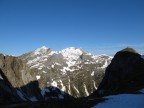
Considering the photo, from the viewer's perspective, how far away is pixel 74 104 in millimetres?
41781

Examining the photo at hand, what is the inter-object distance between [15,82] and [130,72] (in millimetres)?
95217

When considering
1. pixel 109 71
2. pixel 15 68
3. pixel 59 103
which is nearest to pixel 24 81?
pixel 15 68

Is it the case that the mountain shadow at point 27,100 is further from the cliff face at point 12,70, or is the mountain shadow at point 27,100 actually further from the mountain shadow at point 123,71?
the mountain shadow at point 123,71

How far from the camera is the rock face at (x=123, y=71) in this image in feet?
351

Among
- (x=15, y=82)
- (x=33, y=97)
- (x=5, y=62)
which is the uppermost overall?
(x=5, y=62)

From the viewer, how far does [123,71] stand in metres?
121

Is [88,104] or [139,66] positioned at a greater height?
[139,66]

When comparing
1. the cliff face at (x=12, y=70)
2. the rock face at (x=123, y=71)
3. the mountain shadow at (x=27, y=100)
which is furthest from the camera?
the cliff face at (x=12, y=70)

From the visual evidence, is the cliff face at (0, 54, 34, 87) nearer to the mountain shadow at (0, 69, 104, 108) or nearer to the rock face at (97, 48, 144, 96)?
the mountain shadow at (0, 69, 104, 108)

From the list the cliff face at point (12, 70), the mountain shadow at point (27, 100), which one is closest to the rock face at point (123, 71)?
the mountain shadow at point (27, 100)

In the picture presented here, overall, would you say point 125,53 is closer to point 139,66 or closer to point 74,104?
point 139,66

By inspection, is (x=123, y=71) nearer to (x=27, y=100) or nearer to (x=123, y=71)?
(x=123, y=71)

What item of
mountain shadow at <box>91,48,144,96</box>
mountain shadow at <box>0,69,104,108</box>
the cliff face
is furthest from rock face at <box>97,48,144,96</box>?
the cliff face

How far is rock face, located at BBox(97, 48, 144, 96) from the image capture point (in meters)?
107
